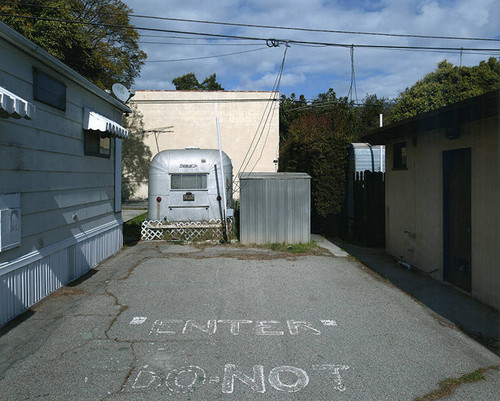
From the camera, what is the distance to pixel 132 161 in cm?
2750

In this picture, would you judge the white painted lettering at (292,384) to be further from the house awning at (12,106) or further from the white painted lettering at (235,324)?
the house awning at (12,106)

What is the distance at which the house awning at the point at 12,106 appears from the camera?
443 cm

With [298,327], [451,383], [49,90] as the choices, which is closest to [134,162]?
[49,90]

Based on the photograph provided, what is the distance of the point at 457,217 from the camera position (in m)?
7.30

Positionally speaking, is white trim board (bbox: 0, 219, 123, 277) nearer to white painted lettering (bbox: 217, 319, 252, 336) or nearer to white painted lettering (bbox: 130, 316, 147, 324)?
white painted lettering (bbox: 130, 316, 147, 324)

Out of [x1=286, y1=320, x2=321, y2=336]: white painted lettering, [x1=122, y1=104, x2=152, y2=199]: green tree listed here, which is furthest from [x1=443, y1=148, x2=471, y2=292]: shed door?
[x1=122, y1=104, x2=152, y2=199]: green tree

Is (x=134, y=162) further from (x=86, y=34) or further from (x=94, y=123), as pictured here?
(x=94, y=123)

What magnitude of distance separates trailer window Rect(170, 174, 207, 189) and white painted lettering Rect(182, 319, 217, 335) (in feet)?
24.3

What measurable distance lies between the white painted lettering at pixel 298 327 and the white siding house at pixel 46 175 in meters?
3.70

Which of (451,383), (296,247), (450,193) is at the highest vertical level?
(450,193)

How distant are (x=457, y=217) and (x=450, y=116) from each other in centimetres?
180

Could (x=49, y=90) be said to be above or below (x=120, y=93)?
below

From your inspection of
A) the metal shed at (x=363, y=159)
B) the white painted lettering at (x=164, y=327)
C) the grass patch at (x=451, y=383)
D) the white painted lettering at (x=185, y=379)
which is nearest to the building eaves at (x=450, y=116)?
the metal shed at (x=363, y=159)

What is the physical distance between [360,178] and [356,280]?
5297 mm
